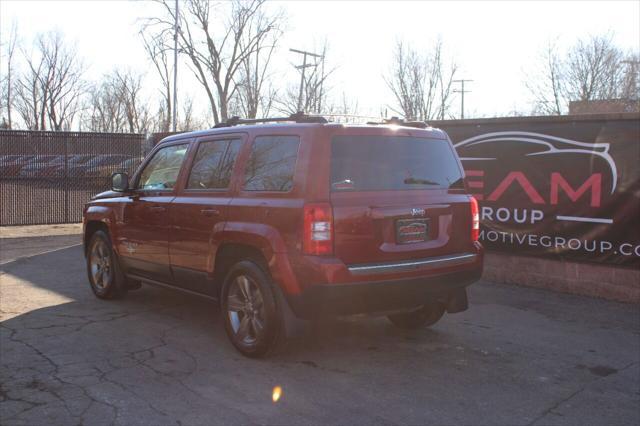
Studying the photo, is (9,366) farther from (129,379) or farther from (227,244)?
(227,244)

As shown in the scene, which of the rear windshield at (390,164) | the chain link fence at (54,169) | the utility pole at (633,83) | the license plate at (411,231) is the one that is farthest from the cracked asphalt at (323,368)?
the utility pole at (633,83)

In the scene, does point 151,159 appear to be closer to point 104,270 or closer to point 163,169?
point 163,169

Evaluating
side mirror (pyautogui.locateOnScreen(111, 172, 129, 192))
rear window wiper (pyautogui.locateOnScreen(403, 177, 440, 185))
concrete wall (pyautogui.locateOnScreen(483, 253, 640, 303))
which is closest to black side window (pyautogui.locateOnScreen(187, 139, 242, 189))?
side mirror (pyautogui.locateOnScreen(111, 172, 129, 192))

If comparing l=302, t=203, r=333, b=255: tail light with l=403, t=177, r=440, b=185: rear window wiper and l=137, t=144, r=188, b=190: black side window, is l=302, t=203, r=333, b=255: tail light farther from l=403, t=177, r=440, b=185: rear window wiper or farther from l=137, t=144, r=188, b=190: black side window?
l=137, t=144, r=188, b=190: black side window

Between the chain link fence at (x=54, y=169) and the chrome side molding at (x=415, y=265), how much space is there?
10816mm

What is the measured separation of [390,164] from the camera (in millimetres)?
4809

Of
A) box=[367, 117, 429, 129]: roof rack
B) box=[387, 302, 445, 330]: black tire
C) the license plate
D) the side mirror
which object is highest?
box=[367, 117, 429, 129]: roof rack

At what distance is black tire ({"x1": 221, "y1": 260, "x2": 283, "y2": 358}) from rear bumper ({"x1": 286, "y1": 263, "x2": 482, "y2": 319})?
29 centimetres

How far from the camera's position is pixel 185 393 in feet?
13.8

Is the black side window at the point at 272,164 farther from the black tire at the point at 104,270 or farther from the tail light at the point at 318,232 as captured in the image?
the black tire at the point at 104,270

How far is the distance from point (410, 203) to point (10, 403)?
10.2 ft

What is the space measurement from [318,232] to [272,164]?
0.86 m

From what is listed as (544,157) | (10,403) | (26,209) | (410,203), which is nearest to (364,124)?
(410,203)

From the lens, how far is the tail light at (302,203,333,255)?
4348 mm
